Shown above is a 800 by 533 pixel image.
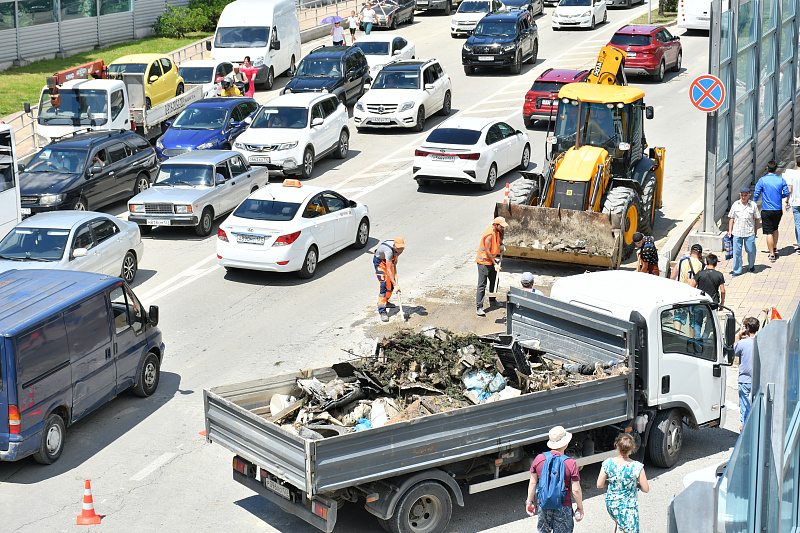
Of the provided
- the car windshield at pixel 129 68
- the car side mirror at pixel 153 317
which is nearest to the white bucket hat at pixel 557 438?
the car side mirror at pixel 153 317

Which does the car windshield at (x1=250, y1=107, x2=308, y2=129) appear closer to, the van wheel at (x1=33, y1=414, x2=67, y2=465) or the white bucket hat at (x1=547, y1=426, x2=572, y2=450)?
the van wheel at (x1=33, y1=414, x2=67, y2=465)

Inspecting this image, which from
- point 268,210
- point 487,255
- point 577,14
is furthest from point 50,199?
point 577,14

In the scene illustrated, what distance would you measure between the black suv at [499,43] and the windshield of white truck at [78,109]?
546 inches

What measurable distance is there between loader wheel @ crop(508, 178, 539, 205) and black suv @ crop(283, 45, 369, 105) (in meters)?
11.7

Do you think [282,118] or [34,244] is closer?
[34,244]

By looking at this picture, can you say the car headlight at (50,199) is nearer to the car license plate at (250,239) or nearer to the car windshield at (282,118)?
the car license plate at (250,239)

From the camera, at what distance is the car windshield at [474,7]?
141 feet

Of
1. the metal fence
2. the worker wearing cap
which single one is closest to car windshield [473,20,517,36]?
the metal fence

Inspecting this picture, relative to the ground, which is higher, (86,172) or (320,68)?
(320,68)

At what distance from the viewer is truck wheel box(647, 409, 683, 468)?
11.7m

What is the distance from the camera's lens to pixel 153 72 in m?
30.5

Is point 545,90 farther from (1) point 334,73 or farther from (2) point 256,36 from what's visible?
(2) point 256,36

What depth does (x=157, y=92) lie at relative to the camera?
30484 mm

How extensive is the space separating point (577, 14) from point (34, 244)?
3108 cm
